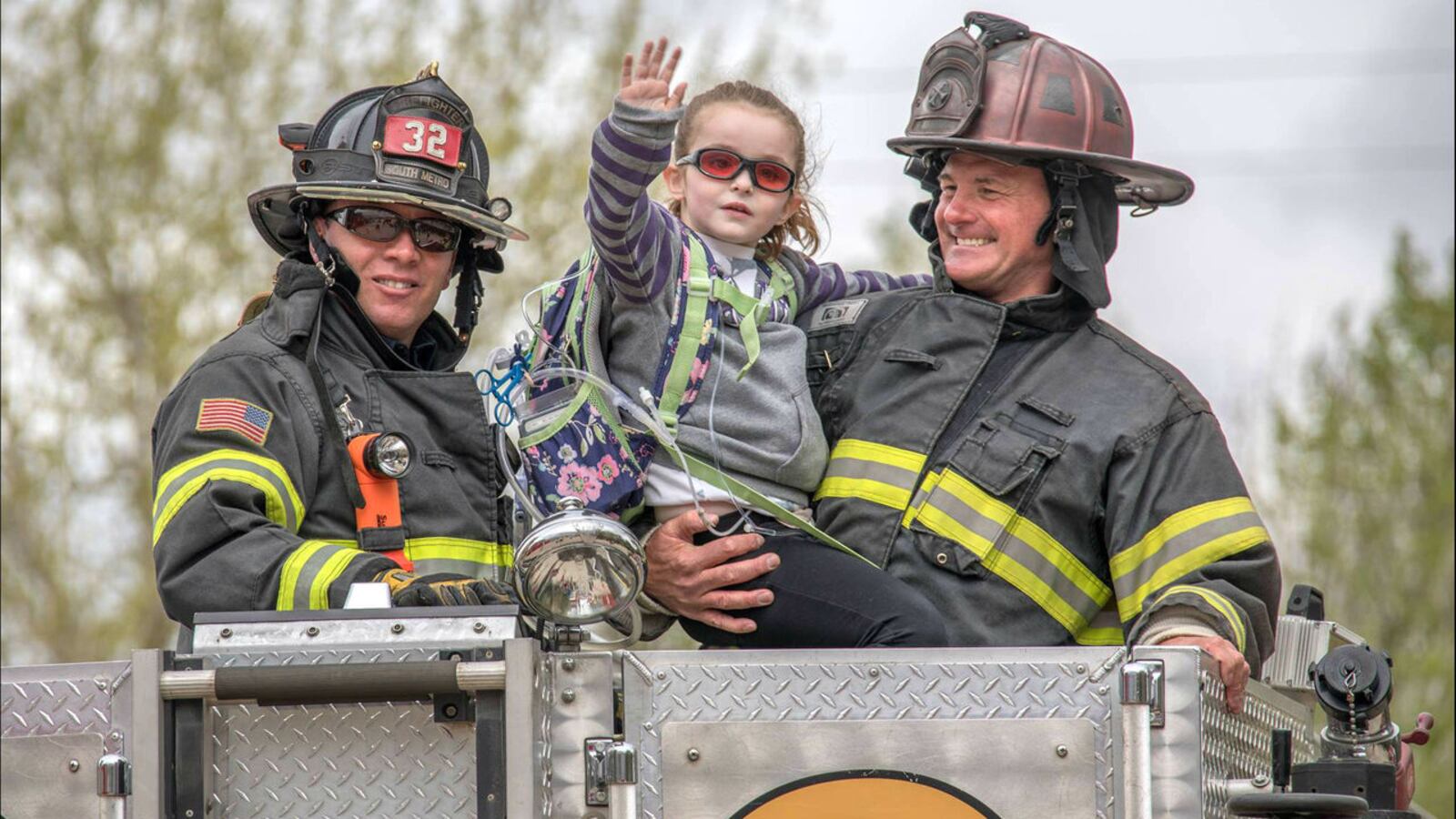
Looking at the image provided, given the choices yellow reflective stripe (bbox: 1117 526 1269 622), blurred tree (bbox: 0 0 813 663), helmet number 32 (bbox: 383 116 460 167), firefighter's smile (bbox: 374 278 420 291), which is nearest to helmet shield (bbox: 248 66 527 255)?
helmet number 32 (bbox: 383 116 460 167)

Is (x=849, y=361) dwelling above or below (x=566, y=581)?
above

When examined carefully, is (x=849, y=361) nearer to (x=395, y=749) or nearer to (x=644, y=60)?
(x=644, y=60)

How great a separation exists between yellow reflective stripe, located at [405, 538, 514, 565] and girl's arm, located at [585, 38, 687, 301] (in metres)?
0.69

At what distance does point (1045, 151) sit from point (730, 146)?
0.74 m

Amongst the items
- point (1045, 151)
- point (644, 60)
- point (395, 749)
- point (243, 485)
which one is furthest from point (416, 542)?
point (1045, 151)

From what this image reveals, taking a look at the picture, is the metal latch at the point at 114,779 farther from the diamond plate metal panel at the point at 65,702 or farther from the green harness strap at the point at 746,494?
the green harness strap at the point at 746,494

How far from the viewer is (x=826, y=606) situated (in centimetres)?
419

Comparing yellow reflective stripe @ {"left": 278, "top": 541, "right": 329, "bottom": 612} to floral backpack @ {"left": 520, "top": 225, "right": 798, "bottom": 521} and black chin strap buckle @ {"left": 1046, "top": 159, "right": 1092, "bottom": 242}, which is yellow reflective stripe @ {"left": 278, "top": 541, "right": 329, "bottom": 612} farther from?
black chin strap buckle @ {"left": 1046, "top": 159, "right": 1092, "bottom": 242}

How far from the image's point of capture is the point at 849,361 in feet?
15.3

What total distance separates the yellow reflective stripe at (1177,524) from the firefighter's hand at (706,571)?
2.50 feet

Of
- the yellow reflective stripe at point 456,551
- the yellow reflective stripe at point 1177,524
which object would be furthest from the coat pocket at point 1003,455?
the yellow reflective stripe at point 456,551

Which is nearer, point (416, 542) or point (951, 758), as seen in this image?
point (951, 758)

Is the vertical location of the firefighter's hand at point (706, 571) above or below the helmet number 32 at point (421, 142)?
below

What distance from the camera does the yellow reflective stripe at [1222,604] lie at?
3926 millimetres
